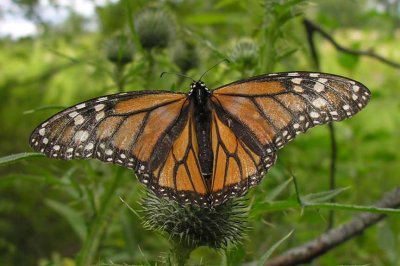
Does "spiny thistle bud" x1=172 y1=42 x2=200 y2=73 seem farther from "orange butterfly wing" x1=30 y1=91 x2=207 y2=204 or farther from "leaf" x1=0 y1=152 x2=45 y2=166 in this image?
"leaf" x1=0 y1=152 x2=45 y2=166

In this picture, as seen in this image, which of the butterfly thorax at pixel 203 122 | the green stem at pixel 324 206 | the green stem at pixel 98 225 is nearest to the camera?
the green stem at pixel 324 206

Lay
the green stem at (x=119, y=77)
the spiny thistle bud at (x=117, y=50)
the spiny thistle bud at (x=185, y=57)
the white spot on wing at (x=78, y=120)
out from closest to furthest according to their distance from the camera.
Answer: the white spot on wing at (x=78, y=120) → the green stem at (x=119, y=77) → the spiny thistle bud at (x=117, y=50) → the spiny thistle bud at (x=185, y=57)

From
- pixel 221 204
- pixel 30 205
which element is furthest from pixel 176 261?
pixel 30 205

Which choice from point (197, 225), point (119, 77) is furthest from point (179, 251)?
point (119, 77)

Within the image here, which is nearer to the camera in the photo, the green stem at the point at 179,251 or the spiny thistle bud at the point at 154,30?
the green stem at the point at 179,251

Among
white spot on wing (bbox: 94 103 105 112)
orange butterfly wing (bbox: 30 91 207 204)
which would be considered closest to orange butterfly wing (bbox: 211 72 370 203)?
orange butterfly wing (bbox: 30 91 207 204)

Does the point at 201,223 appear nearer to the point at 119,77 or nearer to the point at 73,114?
the point at 73,114

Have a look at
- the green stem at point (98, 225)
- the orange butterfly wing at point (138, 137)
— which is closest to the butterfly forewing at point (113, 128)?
the orange butterfly wing at point (138, 137)

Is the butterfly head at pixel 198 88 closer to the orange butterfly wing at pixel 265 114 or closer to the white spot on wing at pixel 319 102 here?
the orange butterfly wing at pixel 265 114
